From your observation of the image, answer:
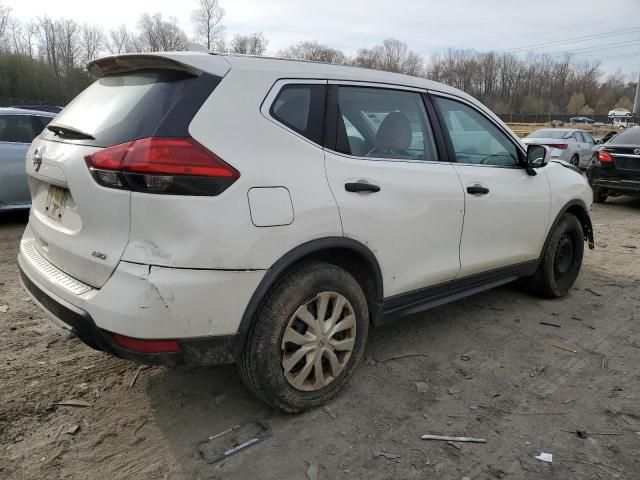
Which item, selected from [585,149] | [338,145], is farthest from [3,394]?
[585,149]

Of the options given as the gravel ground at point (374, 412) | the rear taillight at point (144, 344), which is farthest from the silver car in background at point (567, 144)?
the rear taillight at point (144, 344)

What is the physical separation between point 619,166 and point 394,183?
8.52 meters

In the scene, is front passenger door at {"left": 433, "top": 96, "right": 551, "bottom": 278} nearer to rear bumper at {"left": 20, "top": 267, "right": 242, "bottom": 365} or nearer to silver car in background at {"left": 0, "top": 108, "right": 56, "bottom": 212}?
rear bumper at {"left": 20, "top": 267, "right": 242, "bottom": 365}

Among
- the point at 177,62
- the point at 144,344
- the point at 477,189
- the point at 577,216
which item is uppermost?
the point at 177,62

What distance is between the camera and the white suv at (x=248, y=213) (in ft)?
7.28

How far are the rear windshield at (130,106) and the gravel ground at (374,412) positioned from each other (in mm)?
1486

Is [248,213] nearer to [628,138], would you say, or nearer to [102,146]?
[102,146]

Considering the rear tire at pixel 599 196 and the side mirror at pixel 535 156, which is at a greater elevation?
the side mirror at pixel 535 156

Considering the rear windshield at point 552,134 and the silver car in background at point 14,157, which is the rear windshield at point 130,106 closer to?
the silver car in background at point 14,157

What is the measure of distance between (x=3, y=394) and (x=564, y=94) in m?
107

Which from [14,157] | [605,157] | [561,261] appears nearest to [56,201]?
[561,261]

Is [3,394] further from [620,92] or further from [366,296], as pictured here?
[620,92]

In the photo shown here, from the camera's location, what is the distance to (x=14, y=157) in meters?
6.84

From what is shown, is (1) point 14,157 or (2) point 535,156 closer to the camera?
(2) point 535,156
